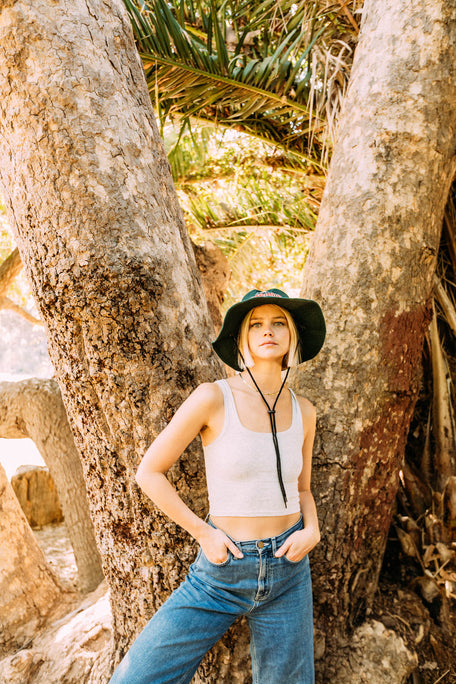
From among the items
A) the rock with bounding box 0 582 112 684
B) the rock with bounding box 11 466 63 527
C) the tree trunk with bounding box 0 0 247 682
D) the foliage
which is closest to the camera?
the tree trunk with bounding box 0 0 247 682

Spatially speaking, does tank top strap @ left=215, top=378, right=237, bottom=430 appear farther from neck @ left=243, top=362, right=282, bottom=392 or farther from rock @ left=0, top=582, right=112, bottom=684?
rock @ left=0, top=582, right=112, bottom=684

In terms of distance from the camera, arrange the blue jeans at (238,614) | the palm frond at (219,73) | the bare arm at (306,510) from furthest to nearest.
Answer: the palm frond at (219,73) → the bare arm at (306,510) → the blue jeans at (238,614)

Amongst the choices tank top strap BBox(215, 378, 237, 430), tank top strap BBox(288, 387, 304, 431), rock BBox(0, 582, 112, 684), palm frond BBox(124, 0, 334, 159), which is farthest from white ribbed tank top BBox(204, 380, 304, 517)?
palm frond BBox(124, 0, 334, 159)

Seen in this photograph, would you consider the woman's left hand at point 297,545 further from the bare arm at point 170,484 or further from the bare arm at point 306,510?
the bare arm at point 170,484

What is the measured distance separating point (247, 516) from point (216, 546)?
0.14 metres

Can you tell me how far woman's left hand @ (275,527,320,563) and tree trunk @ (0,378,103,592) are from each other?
1.99 meters

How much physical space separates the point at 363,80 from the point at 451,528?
2.09m

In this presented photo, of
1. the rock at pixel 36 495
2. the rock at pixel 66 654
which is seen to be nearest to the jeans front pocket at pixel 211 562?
the rock at pixel 66 654

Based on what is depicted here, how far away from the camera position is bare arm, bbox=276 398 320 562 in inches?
67.6

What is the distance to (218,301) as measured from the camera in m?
4.02

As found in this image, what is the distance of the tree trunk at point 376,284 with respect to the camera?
2.13 m

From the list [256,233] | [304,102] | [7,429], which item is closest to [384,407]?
[7,429]

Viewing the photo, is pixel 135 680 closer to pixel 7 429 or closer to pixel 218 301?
pixel 7 429

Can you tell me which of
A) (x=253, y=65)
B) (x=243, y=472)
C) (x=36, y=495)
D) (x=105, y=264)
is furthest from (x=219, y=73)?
(x=36, y=495)
